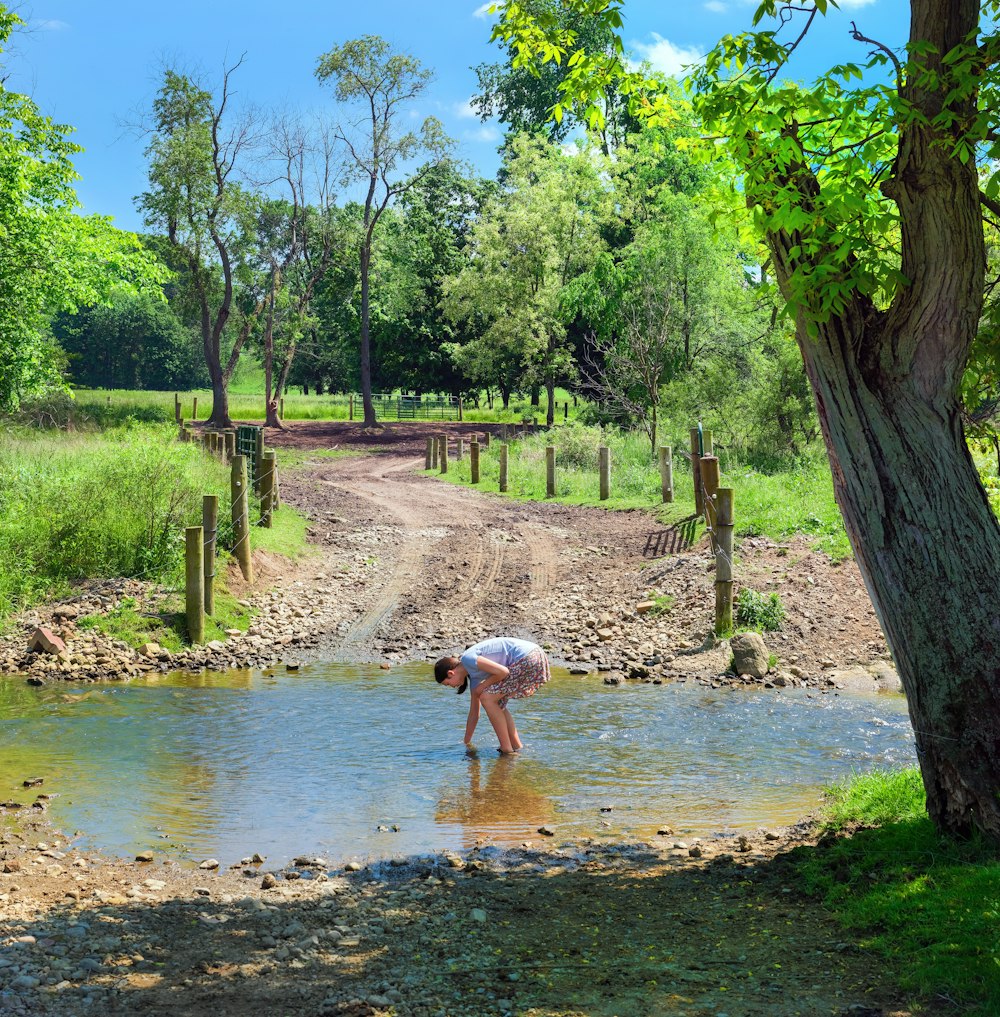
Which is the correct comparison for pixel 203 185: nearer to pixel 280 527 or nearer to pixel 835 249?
pixel 280 527

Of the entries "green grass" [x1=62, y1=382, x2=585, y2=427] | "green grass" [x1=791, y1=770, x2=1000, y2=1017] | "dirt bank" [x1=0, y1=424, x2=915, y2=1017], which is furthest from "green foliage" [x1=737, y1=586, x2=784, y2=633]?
"green grass" [x1=62, y1=382, x2=585, y2=427]

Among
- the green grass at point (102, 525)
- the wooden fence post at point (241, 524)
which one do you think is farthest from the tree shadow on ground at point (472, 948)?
the wooden fence post at point (241, 524)

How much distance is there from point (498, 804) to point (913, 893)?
3809 mm

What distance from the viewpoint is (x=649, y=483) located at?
2603 cm

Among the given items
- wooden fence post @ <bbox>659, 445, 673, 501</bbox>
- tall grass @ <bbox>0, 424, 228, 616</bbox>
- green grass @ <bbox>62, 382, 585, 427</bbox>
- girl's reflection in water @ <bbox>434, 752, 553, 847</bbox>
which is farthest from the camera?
green grass @ <bbox>62, 382, 585, 427</bbox>

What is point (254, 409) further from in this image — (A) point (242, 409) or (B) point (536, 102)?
(B) point (536, 102)

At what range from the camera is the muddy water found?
344 inches

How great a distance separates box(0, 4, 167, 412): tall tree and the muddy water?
45.2ft

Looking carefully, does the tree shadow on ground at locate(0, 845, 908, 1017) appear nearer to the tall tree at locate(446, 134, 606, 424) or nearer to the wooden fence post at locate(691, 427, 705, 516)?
the wooden fence post at locate(691, 427, 705, 516)

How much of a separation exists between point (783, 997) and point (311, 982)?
2218mm

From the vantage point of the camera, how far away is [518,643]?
1059cm

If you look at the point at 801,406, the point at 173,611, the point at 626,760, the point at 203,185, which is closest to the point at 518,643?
the point at 626,760

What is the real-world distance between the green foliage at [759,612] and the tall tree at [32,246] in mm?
17209

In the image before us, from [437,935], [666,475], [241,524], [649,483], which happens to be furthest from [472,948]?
[649,483]
